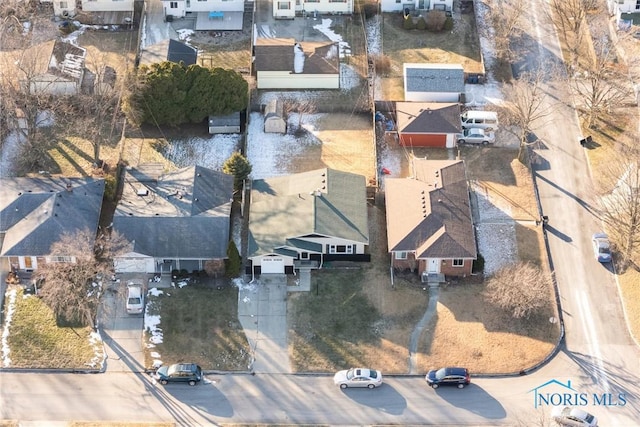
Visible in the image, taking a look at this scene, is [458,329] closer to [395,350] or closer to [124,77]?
[395,350]

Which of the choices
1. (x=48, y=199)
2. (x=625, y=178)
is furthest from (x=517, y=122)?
(x=48, y=199)

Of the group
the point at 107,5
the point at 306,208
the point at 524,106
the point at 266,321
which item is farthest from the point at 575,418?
the point at 107,5

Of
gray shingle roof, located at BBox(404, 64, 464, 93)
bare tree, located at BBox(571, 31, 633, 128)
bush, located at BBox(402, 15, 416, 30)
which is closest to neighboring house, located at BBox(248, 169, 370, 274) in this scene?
gray shingle roof, located at BBox(404, 64, 464, 93)

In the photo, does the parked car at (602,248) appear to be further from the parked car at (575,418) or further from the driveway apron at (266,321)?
the driveway apron at (266,321)

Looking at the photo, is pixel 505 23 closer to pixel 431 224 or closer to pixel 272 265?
pixel 431 224

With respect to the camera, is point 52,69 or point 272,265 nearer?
point 272,265

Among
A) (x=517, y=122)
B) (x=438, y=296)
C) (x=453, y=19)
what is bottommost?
(x=438, y=296)

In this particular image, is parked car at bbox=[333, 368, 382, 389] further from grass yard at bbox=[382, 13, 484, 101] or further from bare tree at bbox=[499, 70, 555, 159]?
grass yard at bbox=[382, 13, 484, 101]

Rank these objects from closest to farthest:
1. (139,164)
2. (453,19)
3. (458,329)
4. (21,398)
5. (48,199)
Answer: (21,398) < (458,329) < (48,199) < (139,164) < (453,19)
